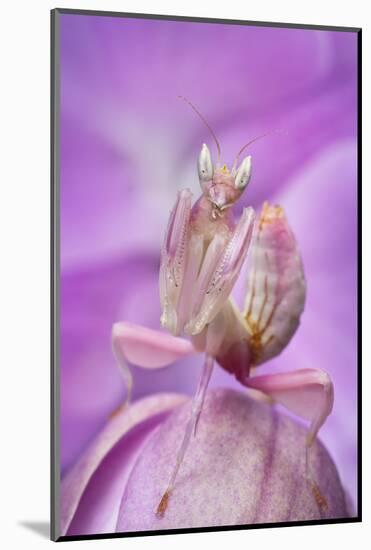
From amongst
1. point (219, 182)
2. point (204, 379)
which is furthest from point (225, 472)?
point (219, 182)

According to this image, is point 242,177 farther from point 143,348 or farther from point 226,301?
point 143,348

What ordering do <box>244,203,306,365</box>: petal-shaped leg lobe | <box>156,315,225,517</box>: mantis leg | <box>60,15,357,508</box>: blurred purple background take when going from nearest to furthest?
<box>60,15,357,508</box>: blurred purple background
<box>156,315,225,517</box>: mantis leg
<box>244,203,306,365</box>: petal-shaped leg lobe

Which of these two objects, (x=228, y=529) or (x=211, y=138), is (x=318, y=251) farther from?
(x=228, y=529)

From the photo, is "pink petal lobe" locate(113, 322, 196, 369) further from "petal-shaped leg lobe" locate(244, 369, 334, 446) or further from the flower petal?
"petal-shaped leg lobe" locate(244, 369, 334, 446)

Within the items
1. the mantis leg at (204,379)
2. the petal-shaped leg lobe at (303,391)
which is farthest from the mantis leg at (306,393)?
the mantis leg at (204,379)

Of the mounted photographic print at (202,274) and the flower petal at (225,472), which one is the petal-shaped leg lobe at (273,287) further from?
the flower petal at (225,472)

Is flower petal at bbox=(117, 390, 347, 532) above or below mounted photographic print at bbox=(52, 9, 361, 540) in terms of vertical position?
below

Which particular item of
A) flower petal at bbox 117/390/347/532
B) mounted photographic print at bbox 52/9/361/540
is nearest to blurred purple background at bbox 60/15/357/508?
mounted photographic print at bbox 52/9/361/540
